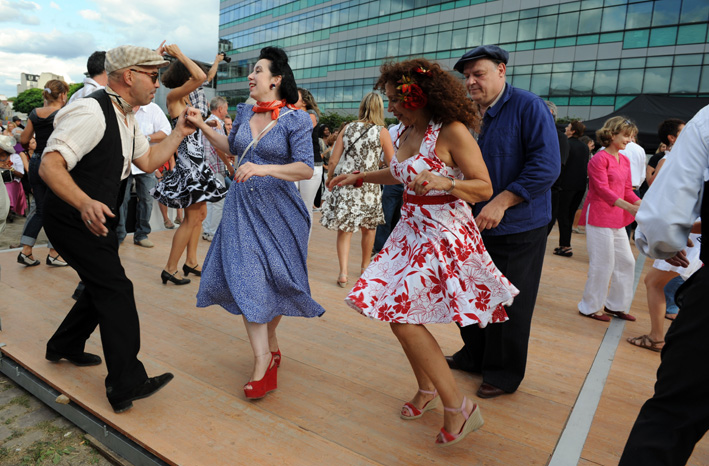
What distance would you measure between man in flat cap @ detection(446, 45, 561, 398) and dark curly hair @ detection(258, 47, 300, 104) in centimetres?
103

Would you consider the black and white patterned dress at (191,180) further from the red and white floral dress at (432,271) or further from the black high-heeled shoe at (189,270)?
the red and white floral dress at (432,271)

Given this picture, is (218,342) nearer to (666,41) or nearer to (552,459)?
(552,459)

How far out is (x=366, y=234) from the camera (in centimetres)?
552

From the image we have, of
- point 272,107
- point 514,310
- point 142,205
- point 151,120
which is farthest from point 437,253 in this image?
point 142,205

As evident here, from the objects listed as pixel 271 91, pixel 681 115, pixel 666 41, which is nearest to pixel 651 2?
pixel 666 41

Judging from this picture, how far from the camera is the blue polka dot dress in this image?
2713 mm

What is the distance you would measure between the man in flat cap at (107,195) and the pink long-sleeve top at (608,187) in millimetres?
3780

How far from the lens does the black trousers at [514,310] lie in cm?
288

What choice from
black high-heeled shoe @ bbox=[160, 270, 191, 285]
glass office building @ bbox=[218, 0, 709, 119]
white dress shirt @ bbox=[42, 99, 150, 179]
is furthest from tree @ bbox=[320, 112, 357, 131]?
white dress shirt @ bbox=[42, 99, 150, 179]

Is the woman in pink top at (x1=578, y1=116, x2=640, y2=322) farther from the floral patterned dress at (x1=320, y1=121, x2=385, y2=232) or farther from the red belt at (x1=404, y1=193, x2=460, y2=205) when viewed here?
the red belt at (x1=404, y1=193, x2=460, y2=205)

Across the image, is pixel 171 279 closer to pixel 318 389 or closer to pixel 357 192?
pixel 357 192

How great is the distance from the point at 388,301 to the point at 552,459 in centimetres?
109

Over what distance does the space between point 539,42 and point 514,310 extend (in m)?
36.5

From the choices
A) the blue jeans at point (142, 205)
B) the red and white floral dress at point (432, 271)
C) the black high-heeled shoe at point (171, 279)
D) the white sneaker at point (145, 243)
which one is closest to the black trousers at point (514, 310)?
the red and white floral dress at point (432, 271)
